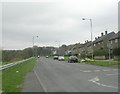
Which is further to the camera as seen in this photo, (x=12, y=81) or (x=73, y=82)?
(x=12, y=81)

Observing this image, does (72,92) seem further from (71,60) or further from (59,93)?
(71,60)

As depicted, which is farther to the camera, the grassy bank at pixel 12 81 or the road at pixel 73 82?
the grassy bank at pixel 12 81

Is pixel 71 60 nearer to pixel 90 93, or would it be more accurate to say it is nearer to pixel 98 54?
pixel 98 54

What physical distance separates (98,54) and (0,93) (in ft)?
242

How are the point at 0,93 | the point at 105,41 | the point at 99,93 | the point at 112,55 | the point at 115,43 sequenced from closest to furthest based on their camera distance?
the point at 99,93
the point at 0,93
the point at 112,55
the point at 115,43
the point at 105,41

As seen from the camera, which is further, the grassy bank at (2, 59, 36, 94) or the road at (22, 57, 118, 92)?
the grassy bank at (2, 59, 36, 94)

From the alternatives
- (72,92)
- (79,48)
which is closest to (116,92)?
(72,92)

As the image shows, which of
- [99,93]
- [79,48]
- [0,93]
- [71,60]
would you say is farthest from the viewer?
[79,48]

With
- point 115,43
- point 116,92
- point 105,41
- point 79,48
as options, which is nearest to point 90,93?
point 116,92

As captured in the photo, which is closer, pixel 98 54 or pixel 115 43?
pixel 98 54

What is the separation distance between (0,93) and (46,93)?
2.08m

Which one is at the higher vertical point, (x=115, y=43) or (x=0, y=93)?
(x=115, y=43)

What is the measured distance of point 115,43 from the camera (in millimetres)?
92312

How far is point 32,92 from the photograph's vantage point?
45.2ft
